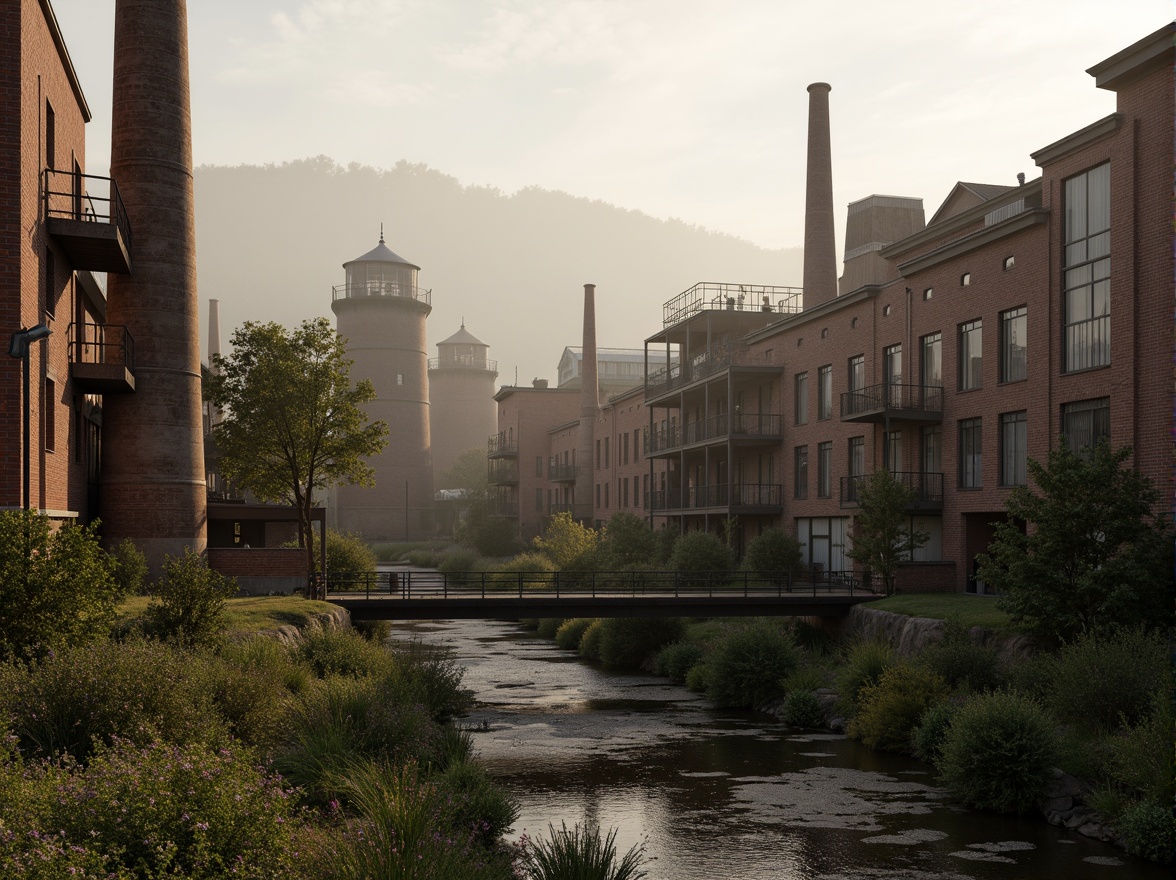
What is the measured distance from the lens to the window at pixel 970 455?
32.5m

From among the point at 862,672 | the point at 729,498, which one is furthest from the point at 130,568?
the point at 729,498

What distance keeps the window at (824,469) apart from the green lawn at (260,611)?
A: 65.9ft

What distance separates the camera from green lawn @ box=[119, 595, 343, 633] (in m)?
22.2

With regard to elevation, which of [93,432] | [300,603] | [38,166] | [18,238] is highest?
[38,166]

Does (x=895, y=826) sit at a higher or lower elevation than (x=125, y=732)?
lower

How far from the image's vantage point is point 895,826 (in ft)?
53.8

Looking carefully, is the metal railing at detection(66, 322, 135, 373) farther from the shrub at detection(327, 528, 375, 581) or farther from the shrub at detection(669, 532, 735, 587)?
the shrub at detection(669, 532, 735, 587)

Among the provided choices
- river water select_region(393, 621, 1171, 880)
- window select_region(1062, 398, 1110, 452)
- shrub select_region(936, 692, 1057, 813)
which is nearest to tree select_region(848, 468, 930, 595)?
window select_region(1062, 398, 1110, 452)

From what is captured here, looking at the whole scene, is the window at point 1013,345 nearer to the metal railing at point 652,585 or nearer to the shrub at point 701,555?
the metal railing at point 652,585

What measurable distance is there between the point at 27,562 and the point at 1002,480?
25.3 meters

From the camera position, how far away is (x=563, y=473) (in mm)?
71750

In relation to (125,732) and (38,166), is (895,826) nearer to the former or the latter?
(125,732)

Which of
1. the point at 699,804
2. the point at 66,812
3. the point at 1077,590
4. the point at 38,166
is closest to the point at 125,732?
the point at 66,812

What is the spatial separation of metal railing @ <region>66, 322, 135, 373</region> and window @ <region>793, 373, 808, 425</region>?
25168mm
